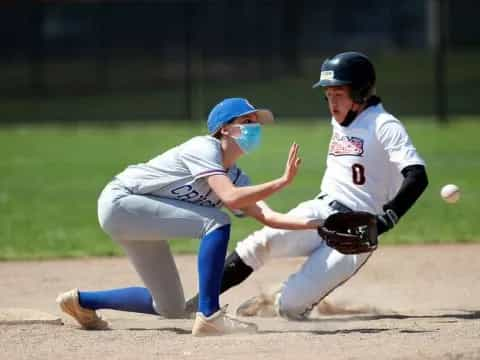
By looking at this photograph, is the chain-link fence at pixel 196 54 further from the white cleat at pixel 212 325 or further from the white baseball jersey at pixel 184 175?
the white cleat at pixel 212 325

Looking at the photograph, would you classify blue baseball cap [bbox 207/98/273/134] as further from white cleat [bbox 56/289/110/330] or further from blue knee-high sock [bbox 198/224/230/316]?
white cleat [bbox 56/289/110/330]

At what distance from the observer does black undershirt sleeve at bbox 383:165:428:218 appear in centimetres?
573

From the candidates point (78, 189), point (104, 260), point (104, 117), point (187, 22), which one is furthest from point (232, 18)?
point (104, 260)

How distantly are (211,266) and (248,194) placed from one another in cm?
42

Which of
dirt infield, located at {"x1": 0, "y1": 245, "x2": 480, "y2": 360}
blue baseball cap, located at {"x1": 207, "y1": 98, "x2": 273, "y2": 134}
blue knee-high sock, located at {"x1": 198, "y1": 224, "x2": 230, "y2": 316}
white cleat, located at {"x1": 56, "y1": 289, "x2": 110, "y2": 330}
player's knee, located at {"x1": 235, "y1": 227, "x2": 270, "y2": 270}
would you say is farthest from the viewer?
player's knee, located at {"x1": 235, "y1": 227, "x2": 270, "y2": 270}

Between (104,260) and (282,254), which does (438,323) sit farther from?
(104,260)

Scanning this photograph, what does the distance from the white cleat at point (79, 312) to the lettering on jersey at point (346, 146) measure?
163 cm

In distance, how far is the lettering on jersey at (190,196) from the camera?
571 cm

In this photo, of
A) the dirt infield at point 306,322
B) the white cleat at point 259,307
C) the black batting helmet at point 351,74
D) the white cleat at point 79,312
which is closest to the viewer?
the dirt infield at point 306,322

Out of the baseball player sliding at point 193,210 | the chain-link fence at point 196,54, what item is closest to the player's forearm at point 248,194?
the baseball player sliding at point 193,210

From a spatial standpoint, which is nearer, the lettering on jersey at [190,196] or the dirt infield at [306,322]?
the dirt infield at [306,322]

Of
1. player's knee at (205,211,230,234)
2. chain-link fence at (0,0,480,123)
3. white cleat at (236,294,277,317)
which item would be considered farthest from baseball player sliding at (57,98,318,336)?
chain-link fence at (0,0,480,123)

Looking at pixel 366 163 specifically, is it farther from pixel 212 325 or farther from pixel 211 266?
pixel 212 325

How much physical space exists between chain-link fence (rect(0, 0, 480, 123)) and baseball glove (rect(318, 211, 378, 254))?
50.5 feet
